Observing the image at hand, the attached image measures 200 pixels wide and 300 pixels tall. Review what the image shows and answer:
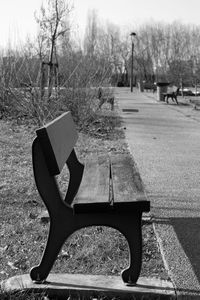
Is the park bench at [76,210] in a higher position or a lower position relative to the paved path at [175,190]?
higher

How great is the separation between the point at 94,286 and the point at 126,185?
2.57 ft

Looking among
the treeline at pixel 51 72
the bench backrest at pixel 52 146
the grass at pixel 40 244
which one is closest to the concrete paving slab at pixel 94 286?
the grass at pixel 40 244

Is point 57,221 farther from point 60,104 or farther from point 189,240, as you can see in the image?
point 60,104

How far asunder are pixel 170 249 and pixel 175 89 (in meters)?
24.7

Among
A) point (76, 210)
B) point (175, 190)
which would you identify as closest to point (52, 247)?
point (76, 210)

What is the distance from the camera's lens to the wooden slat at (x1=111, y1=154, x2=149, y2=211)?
3.01 m

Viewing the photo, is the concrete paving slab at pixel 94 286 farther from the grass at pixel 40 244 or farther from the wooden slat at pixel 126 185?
the wooden slat at pixel 126 185

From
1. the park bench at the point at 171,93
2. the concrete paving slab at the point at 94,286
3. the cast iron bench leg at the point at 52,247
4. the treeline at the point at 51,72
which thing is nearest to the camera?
the concrete paving slab at the point at 94,286

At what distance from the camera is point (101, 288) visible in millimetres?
3008

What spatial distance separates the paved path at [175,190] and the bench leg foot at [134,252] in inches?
12.0

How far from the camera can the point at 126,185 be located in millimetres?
3475

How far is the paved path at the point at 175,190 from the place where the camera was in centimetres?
349

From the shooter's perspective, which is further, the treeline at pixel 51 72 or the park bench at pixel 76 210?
the treeline at pixel 51 72

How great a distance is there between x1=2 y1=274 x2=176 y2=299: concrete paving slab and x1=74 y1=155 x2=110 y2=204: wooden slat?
53cm
